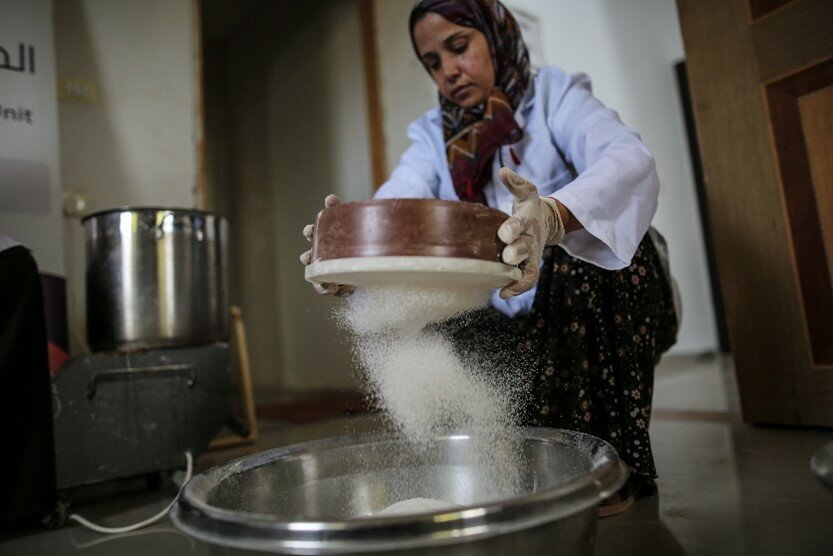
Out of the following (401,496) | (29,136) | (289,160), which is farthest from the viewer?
(289,160)

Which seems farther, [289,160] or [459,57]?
[289,160]

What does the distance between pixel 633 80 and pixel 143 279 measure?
1953mm

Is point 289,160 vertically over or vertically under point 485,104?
over

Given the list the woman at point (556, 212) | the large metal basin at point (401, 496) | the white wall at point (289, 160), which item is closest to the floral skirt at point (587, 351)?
the woman at point (556, 212)

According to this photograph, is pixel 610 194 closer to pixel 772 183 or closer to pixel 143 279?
pixel 772 183

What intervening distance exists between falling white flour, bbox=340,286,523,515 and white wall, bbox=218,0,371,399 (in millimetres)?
2137

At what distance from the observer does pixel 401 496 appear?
2.92ft

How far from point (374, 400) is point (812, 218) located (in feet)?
3.95

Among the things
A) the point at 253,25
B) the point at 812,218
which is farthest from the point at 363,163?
the point at 812,218

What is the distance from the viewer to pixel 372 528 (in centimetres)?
45

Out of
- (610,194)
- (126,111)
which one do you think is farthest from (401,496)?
(126,111)

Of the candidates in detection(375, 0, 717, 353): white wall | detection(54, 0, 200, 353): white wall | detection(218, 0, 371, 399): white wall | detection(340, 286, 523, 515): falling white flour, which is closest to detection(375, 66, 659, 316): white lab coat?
detection(340, 286, 523, 515): falling white flour

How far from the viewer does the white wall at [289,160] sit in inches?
127

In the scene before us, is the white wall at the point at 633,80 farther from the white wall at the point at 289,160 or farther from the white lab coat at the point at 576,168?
the white lab coat at the point at 576,168
